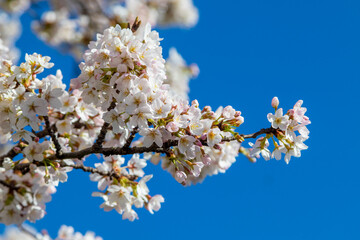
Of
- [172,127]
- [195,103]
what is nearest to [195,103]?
[195,103]

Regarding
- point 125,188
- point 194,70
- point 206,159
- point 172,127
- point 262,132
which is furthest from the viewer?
point 194,70

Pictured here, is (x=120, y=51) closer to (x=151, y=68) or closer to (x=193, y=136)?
(x=151, y=68)

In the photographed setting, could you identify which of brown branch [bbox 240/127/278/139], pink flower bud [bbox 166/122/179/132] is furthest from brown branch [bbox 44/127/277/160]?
pink flower bud [bbox 166/122/179/132]

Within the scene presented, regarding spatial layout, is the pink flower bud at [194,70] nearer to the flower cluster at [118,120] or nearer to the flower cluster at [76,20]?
the flower cluster at [76,20]

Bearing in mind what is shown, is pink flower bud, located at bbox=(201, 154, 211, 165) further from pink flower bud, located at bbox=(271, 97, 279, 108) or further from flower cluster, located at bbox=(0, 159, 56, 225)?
flower cluster, located at bbox=(0, 159, 56, 225)

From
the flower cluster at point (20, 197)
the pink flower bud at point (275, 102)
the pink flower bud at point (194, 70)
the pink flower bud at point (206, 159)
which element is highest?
the pink flower bud at point (194, 70)

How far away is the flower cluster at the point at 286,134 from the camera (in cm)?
249

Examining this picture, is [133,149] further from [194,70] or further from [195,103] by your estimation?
[194,70]

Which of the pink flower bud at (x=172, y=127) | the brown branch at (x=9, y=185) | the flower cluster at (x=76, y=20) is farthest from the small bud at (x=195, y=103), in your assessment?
the flower cluster at (x=76, y=20)

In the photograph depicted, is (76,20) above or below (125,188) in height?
above

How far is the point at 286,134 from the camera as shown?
2.50m

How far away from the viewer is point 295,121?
2.51m

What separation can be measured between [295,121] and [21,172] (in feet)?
6.48

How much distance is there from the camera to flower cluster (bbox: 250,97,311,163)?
2490 mm
